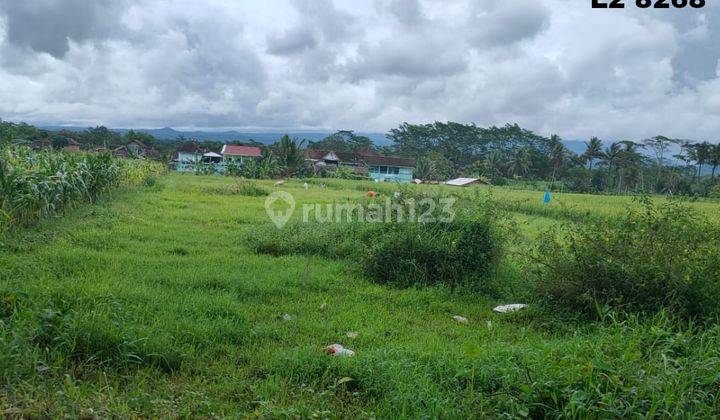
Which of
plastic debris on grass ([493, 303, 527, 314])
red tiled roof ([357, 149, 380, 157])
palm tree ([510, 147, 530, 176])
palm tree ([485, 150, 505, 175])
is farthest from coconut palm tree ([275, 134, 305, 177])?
plastic debris on grass ([493, 303, 527, 314])

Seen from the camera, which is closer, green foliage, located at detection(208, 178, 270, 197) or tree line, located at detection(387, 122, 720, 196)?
green foliage, located at detection(208, 178, 270, 197)

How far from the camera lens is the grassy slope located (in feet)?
9.34

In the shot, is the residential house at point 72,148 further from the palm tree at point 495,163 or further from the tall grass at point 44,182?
the palm tree at point 495,163

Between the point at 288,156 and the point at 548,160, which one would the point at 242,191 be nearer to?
the point at 288,156

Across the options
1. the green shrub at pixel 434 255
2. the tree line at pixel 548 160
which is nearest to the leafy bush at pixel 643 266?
the green shrub at pixel 434 255

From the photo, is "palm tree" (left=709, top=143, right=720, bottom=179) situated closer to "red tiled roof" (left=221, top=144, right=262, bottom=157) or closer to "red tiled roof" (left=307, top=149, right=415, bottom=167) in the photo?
Answer: "red tiled roof" (left=307, top=149, right=415, bottom=167)

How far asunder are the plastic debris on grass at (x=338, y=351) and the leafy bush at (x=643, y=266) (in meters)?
2.30

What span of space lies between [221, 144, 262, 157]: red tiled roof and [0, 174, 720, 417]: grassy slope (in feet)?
150

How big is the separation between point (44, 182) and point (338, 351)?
668 cm

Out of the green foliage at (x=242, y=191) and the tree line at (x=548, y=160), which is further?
the tree line at (x=548, y=160)

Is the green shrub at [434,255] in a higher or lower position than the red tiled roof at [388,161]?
lower

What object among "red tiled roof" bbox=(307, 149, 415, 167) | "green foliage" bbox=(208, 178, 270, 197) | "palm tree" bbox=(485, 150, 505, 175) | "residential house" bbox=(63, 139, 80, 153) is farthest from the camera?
"palm tree" bbox=(485, 150, 505, 175)

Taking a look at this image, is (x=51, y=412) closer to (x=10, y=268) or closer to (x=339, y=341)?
(x=339, y=341)

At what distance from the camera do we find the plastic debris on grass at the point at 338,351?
3705 millimetres
